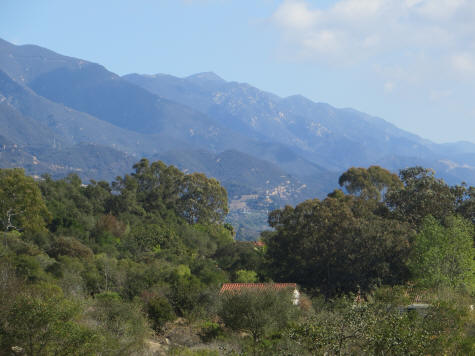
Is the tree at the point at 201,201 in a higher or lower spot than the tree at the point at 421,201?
lower

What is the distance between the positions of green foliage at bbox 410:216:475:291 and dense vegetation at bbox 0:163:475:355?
0.25 feet

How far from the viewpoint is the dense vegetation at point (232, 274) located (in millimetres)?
15203

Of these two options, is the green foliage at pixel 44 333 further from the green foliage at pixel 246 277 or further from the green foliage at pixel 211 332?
the green foliage at pixel 246 277

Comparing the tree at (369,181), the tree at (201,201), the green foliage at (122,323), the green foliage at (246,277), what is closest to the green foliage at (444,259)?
the green foliage at (246,277)

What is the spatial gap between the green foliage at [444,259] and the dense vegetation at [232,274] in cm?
8

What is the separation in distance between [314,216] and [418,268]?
335 inches

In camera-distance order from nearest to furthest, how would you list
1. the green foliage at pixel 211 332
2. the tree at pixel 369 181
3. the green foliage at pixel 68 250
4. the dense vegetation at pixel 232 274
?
the dense vegetation at pixel 232 274 < the green foliage at pixel 211 332 < the green foliage at pixel 68 250 < the tree at pixel 369 181

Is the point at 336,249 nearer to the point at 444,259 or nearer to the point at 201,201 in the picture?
the point at 444,259

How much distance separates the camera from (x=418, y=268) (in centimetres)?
2966

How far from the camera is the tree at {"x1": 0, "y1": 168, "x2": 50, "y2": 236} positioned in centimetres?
4081

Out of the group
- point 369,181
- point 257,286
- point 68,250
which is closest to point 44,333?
point 257,286

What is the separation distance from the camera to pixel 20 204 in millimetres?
41156

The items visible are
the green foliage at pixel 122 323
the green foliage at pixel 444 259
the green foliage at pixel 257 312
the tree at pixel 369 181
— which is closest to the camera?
the green foliage at pixel 122 323

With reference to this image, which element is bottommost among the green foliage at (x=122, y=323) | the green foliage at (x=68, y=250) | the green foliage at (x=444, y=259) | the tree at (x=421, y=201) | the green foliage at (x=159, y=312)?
the green foliage at (x=68, y=250)
